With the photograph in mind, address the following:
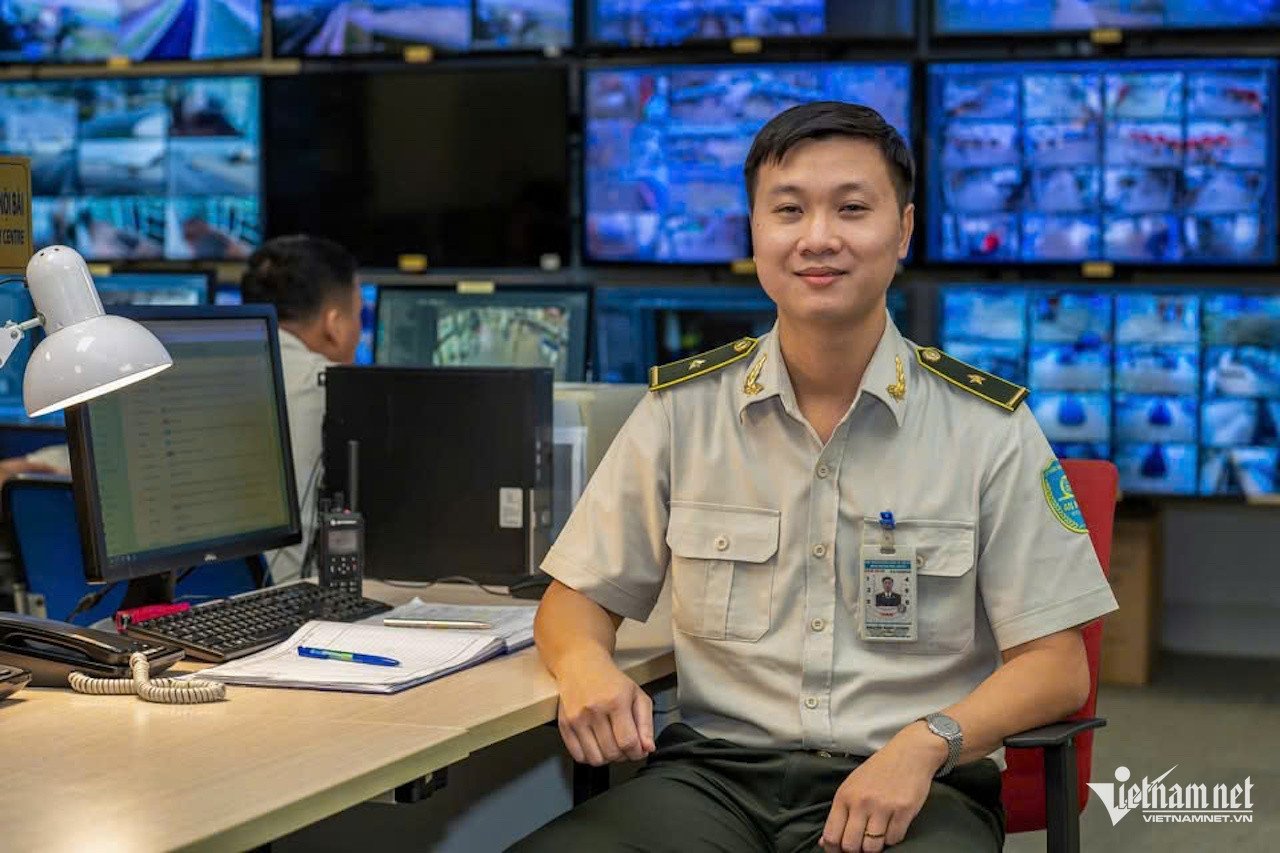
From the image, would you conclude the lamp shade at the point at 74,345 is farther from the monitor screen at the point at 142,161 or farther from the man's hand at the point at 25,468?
the monitor screen at the point at 142,161

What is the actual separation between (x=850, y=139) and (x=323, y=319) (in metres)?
1.85

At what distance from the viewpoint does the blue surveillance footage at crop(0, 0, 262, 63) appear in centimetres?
534

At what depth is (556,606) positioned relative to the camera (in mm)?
2160

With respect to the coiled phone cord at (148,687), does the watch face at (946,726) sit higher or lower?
lower

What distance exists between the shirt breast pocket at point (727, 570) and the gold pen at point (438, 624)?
0.30 metres

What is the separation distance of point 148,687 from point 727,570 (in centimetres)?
69

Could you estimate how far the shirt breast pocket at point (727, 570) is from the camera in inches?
83.1

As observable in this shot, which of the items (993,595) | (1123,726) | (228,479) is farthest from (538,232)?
(993,595)

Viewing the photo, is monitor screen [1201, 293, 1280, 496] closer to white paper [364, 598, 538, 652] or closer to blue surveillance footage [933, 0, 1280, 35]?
blue surveillance footage [933, 0, 1280, 35]

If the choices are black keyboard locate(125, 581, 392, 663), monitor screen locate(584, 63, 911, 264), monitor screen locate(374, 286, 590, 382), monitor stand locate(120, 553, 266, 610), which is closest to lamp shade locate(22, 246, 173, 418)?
black keyboard locate(125, 581, 392, 663)

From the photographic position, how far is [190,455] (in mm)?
2334

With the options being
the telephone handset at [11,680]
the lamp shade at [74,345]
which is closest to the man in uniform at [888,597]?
the lamp shade at [74,345]

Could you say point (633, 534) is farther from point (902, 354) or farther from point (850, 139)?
point (850, 139)

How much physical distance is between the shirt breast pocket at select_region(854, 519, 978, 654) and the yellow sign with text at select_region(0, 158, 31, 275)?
1193 millimetres
